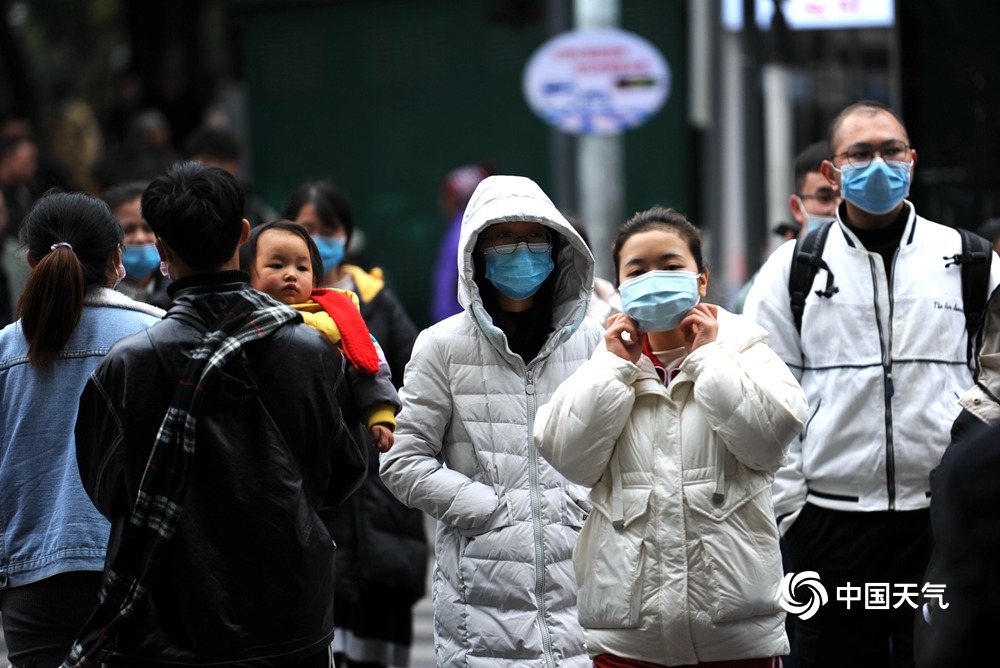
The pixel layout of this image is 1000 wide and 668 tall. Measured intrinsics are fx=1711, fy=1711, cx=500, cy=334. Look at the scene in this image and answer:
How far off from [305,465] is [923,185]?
5500 mm

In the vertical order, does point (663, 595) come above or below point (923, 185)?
below

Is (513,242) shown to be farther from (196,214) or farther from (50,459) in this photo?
(50,459)

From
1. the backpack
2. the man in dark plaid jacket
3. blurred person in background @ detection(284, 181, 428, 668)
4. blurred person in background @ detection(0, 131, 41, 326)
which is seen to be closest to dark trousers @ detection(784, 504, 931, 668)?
the backpack

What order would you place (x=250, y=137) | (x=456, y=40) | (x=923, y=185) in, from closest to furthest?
(x=923, y=185) → (x=456, y=40) → (x=250, y=137)

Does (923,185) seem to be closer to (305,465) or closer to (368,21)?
(305,465)

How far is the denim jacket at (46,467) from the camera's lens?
4.62 metres

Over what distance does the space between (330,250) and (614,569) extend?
268 cm

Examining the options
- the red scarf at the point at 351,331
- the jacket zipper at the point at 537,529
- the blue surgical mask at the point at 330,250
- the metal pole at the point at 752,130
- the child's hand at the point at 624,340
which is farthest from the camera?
the metal pole at the point at 752,130

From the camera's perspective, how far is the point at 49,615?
461 centimetres

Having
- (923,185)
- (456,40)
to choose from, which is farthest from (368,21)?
(923,185)

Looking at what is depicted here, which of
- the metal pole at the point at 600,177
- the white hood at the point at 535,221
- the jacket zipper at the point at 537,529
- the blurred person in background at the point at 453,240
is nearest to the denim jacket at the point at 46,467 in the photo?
the white hood at the point at 535,221

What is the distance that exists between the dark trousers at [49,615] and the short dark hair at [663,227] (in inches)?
67.2

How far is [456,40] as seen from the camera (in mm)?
15719

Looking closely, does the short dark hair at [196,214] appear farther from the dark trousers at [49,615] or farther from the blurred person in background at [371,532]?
the blurred person in background at [371,532]
